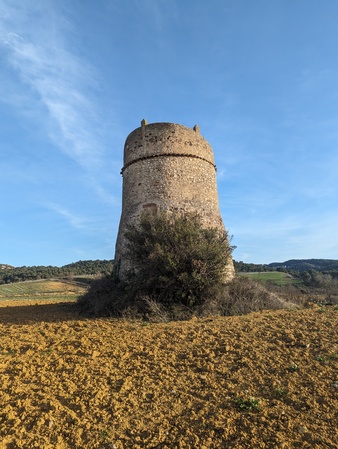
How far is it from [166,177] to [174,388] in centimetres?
1011

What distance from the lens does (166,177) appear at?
13.7 meters

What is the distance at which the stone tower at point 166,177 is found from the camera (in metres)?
13.6

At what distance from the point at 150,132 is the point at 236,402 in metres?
12.4

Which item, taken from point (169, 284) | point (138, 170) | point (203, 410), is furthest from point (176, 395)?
point (138, 170)

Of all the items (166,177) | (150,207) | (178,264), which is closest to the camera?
(178,264)

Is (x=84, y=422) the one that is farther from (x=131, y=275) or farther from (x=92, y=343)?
(x=131, y=275)

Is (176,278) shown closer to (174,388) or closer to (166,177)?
(174,388)

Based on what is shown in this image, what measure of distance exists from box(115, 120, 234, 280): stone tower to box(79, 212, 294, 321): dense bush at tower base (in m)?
2.33

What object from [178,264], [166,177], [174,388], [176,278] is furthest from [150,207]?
[174,388]

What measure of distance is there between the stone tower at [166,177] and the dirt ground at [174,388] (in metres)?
6.57

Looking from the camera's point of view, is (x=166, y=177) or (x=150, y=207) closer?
(x=150, y=207)

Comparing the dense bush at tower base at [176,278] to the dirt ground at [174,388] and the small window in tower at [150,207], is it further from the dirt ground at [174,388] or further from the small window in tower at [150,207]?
the dirt ground at [174,388]

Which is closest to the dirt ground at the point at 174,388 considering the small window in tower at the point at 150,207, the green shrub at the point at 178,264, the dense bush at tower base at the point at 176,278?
the dense bush at tower base at the point at 176,278

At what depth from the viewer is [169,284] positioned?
987cm
